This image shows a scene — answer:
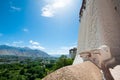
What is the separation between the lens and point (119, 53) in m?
7.03

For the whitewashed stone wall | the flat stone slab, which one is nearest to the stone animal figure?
the flat stone slab

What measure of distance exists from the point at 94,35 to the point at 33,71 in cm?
4246

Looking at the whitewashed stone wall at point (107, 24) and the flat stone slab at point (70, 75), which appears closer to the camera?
the flat stone slab at point (70, 75)

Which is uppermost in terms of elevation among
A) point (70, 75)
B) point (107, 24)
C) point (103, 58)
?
point (107, 24)

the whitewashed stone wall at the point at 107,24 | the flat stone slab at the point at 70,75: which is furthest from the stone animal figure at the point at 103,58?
the whitewashed stone wall at the point at 107,24

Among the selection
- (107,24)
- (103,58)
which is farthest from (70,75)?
(107,24)

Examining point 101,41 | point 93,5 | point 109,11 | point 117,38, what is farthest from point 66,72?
point 93,5

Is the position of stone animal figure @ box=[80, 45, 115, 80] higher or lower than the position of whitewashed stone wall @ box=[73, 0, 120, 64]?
lower

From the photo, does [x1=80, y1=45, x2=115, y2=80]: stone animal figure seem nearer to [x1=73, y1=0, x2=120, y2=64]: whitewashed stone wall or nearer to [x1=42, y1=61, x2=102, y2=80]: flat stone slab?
[x1=42, y1=61, x2=102, y2=80]: flat stone slab

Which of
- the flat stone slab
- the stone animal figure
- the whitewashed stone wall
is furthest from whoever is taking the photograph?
the whitewashed stone wall

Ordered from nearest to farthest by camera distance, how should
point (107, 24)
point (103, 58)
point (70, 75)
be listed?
point (70, 75) → point (103, 58) → point (107, 24)

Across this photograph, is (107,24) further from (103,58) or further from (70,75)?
(70,75)

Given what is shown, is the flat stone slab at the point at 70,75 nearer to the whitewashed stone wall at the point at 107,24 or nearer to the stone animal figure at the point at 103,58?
the stone animal figure at the point at 103,58

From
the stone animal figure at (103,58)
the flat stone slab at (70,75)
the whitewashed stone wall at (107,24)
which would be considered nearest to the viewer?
the flat stone slab at (70,75)
